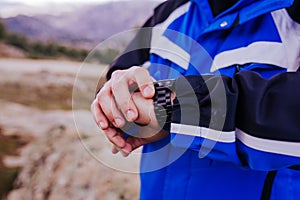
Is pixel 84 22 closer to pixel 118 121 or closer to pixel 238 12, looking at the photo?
pixel 238 12

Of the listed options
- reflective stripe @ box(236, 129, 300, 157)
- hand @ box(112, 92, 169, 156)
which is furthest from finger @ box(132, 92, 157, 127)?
reflective stripe @ box(236, 129, 300, 157)

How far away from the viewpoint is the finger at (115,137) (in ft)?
1.73

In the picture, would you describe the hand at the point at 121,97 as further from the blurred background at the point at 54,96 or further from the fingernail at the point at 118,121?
the blurred background at the point at 54,96

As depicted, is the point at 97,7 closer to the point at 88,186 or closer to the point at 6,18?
the point at 6,18

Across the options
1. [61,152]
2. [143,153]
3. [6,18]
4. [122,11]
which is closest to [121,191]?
[61,152]

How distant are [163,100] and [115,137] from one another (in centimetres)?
9

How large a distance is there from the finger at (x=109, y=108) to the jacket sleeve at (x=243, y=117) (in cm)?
7

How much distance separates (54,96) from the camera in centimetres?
320

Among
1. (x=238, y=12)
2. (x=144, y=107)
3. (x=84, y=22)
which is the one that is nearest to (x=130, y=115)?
(x=144, y=107)

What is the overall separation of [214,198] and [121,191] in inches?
39.9

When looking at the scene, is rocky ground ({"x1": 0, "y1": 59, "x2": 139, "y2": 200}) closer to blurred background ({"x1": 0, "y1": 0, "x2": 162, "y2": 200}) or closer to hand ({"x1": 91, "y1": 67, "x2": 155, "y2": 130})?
blurred background ({"x1": 0, "y1": 0, "x2": 162, "y2": 200})

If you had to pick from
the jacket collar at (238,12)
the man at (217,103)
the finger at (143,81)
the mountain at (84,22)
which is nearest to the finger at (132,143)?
the man at (217,103)

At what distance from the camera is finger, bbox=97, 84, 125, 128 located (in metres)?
0.50

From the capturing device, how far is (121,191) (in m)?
1.58
